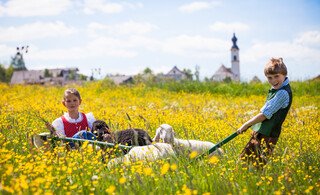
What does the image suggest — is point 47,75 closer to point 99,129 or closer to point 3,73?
point 3,73

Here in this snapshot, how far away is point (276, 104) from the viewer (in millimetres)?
4371

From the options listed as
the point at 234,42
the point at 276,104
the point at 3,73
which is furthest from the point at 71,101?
the point at 234,42

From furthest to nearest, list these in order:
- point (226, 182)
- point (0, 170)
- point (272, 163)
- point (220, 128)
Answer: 1. point (220, 128)
2. point (272, 163)
3. point (0, 170)
4. point (226, 182)

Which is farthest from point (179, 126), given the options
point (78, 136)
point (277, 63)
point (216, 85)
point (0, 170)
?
point (216, 85)

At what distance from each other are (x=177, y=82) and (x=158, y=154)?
1474 cm

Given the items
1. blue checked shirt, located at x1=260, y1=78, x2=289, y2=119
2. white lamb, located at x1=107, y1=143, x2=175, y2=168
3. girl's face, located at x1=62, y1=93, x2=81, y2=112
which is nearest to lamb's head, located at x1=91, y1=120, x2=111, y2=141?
girl's face, located at x1=62, y1=93, x2=81, y2=112

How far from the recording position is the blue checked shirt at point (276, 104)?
4349mm

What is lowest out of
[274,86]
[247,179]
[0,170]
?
[247,179]

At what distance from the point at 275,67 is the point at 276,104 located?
398 millimetres

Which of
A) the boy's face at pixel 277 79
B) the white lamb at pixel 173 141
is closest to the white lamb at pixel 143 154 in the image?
the white lamb at pixel 173 141

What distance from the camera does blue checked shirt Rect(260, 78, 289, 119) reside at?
14.3ft

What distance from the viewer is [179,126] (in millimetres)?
6871

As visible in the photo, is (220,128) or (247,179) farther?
(220,128)

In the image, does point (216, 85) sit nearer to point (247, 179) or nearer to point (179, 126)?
point (179, 126)
